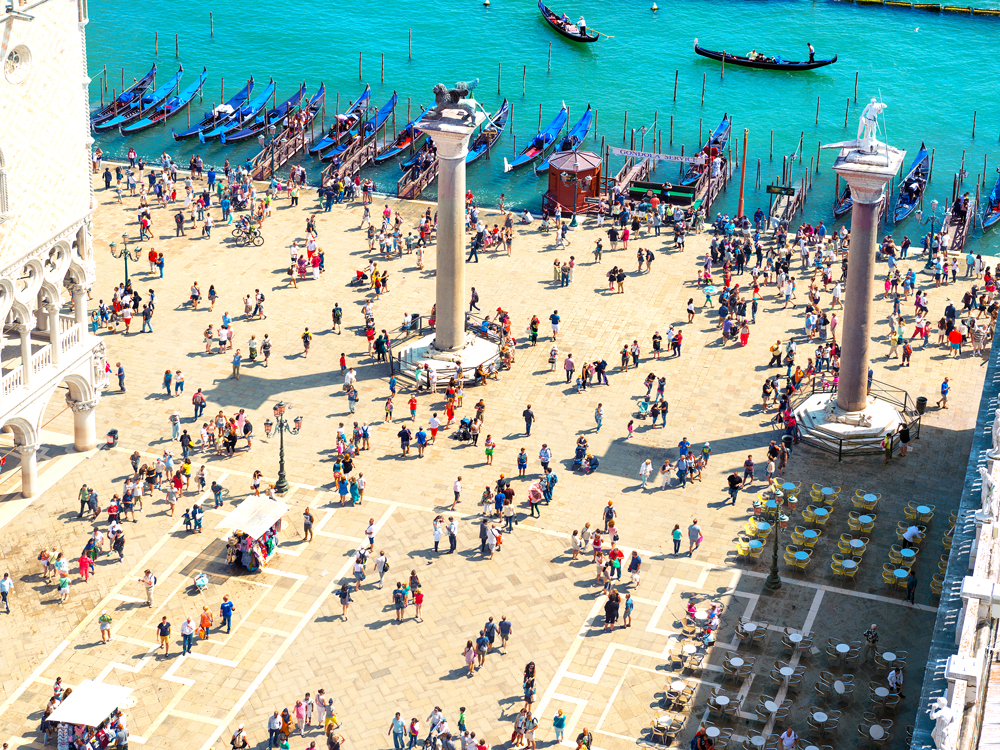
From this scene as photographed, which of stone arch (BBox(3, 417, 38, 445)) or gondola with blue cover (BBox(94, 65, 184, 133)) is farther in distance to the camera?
gondola with blue cover (BBox(94, 65, 184, 133))

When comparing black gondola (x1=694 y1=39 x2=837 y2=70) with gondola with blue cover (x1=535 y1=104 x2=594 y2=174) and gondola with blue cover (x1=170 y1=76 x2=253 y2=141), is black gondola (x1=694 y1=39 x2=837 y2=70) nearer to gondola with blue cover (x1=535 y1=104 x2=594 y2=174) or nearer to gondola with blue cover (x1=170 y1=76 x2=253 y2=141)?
gondola with blue cover (x1=535 y1=104 x2=594 y2=174)

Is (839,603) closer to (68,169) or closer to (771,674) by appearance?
(771,674)

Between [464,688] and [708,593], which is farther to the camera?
[708,593]

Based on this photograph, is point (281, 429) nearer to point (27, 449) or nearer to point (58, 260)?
point (27, 449)

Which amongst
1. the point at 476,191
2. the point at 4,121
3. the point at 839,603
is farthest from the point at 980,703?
the point at 476,191

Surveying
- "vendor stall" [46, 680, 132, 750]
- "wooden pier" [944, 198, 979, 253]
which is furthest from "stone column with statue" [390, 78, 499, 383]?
"wooden pier" [944, 198, 979, 253]

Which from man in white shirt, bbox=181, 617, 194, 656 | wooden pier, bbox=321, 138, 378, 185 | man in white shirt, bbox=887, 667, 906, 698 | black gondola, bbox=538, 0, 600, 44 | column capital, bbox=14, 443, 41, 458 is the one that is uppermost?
black gondola, bbox=538, 0, 600, 44

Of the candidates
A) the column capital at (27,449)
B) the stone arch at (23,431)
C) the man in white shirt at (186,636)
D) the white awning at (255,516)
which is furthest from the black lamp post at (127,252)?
the man in white shirt at (186,636)
